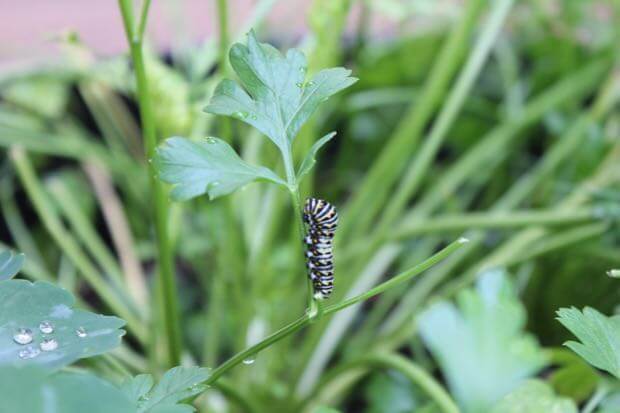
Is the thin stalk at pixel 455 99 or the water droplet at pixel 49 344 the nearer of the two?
the water droplet at pixel 49 344

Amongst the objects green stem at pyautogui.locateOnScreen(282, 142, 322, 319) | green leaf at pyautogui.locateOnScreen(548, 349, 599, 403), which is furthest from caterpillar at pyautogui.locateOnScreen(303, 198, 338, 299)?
green leaf at pyautogui.locateOnScreen(548, 349, 599, 403)

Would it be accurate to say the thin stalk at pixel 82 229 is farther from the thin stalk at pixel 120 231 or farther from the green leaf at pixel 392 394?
the green leaf at pixel 392 394

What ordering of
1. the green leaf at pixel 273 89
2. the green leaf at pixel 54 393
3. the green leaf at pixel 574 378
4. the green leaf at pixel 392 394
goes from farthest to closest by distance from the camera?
the green leaf at pixel 392 394
the green leaf at pixel 574 378
the green leaf at pixel 273 89
the green leaf at pixel 54 393

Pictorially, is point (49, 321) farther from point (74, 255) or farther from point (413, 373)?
point (74, 255)

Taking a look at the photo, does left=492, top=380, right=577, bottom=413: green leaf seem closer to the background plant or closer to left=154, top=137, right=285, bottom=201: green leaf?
the background plant

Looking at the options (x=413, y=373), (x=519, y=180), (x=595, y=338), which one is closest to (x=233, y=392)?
(x=413, y=373)

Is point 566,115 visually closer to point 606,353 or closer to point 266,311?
point 266,311

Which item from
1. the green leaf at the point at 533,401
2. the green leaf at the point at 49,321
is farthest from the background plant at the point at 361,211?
the green leaf at the point at 49,321
